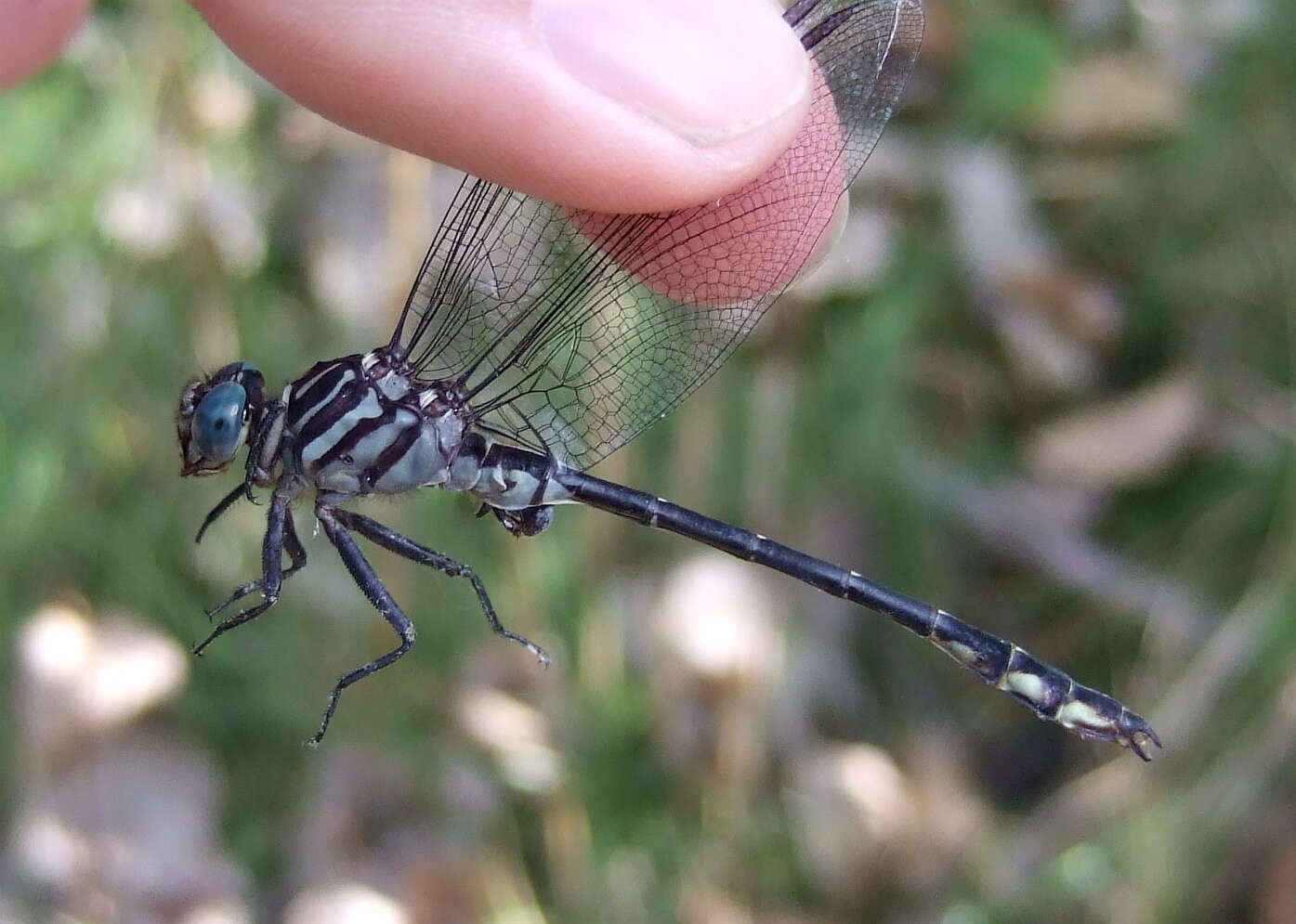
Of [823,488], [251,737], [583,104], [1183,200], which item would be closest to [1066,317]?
[1183,200]

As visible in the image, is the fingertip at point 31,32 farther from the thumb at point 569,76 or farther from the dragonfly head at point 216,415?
the dragonfly head at point 216,415

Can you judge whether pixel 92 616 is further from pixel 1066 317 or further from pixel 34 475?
pixel 1066 317

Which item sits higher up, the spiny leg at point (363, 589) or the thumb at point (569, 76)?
the thumb at point (569, 76)

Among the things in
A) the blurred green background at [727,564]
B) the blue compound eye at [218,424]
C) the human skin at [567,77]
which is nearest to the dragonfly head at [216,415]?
the blue compound eye at [218,424]

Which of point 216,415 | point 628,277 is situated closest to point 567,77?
point 628,277

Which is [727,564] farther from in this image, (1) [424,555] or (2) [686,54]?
(2) [686,54]
